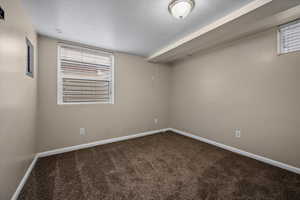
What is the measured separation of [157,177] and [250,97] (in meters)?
2.14

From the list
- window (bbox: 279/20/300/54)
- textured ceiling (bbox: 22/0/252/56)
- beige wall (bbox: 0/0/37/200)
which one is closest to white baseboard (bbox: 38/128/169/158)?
beige wall (bbox: 0/0/37/200)

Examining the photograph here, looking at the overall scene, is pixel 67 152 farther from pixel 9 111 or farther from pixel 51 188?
pixel 9 111

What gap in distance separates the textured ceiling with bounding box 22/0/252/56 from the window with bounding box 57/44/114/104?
0.94 feet

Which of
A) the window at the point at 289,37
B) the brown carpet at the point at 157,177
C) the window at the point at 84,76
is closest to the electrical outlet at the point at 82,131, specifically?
the brown carpet at the point at 157,177

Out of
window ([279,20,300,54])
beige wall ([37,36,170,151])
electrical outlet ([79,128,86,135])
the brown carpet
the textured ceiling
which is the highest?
the textured ceiling

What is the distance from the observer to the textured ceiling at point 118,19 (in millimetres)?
1428

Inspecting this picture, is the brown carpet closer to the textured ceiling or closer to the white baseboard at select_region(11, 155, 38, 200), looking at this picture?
the white baseboard at select_region(11, 155, 38, 200)

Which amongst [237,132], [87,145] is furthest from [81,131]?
[237,132]

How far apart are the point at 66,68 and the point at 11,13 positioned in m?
1.28

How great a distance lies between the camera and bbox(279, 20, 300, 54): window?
171 cm

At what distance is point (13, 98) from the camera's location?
→ 1.23 metres

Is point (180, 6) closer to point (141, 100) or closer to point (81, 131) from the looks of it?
point (141, 100)

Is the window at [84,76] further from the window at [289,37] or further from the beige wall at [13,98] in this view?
the window at [289,37]

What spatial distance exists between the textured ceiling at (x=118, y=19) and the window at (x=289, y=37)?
1037mm
